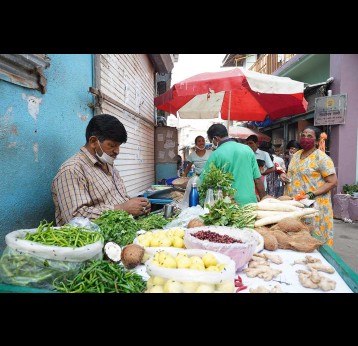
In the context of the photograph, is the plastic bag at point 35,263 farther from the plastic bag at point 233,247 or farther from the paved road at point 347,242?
the paved road at point 347,242

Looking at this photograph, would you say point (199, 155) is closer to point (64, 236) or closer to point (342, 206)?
point (342, 206)

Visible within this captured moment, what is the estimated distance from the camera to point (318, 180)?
4.16m

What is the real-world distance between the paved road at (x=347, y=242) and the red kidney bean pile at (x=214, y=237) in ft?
12.7

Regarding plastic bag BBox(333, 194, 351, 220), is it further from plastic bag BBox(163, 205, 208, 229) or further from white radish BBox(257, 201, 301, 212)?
plastic bag BBox(163, 205, 208, 229)

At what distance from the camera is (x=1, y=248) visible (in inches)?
95.5

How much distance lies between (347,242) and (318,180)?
3404 millimetres

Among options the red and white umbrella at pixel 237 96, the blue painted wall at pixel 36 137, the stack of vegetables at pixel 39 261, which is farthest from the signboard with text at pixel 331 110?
the stack of vegetables at pixel 39 261

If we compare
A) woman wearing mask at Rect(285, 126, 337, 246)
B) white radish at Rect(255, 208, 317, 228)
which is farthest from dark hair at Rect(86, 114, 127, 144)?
woman wearing mask at Rect(285, 126, 337, 246)

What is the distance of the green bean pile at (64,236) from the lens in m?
1.77

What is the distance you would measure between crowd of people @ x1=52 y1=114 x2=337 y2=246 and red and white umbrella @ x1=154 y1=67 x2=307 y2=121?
1.06m
